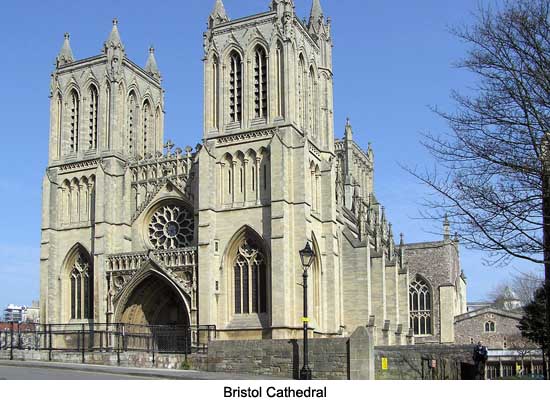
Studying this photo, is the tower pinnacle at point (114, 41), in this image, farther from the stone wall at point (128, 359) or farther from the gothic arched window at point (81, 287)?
the stone wall at point (128, 359)

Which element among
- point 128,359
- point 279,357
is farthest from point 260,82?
point 279,357

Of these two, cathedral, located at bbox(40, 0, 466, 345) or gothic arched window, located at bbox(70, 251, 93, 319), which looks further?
gothic arched window, located at bbox(70, 251, 93, 319)

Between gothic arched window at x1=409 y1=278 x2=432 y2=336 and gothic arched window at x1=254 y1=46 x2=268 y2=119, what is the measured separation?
25.8 m

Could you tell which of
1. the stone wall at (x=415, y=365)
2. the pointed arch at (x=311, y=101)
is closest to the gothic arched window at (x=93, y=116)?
the pointed arch at (x=311, y=101)

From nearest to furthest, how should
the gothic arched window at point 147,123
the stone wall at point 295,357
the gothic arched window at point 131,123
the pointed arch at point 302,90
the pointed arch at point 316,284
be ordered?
the stone wall at point 295,357 < the pointed arch at point 316,284 < the pointed arch at point 302,90 < the gothic arched window at point 131,123 < the gothic arched window at point 147,123

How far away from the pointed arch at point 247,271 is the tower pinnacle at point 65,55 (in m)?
15.7

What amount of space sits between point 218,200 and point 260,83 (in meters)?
6.18

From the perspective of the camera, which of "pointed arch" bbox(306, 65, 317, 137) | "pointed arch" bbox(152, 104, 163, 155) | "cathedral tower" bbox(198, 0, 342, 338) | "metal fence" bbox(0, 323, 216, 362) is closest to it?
"metal fence" bbox(0, 323, 216, 362)

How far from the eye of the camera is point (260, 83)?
4059 cm

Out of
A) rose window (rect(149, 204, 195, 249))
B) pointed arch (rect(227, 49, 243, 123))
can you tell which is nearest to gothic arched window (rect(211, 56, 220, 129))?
pointed arch (rect(227, 49, 243, 123))

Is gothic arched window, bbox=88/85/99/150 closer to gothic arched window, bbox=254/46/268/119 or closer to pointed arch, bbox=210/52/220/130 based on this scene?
pointed arch, bbox=210/52/220/130

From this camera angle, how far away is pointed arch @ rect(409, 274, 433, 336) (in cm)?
6006

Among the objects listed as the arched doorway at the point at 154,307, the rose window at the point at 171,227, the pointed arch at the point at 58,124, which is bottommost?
the arched doorway at the point at 154,307

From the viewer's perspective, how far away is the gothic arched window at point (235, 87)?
40.9 meters
